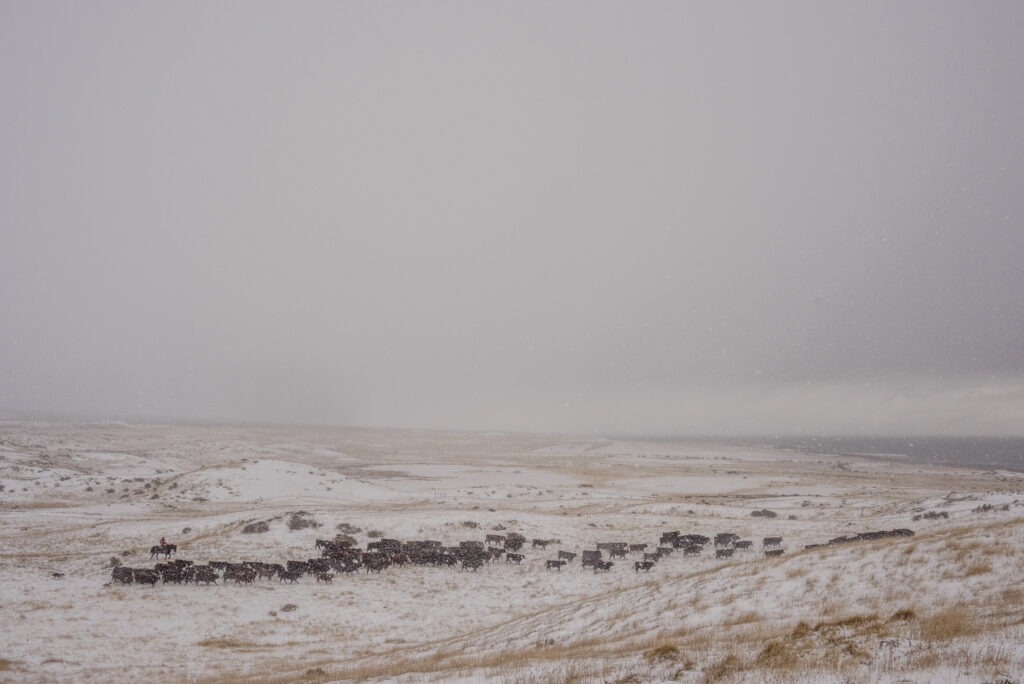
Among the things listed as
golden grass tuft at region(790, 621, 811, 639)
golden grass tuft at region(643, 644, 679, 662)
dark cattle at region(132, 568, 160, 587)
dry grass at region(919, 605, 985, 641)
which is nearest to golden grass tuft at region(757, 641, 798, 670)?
golden grass tuft at region(790, 621, 811, 639)

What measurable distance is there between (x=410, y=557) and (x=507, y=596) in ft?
24.7

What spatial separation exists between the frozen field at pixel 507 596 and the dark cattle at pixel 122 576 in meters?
0.81

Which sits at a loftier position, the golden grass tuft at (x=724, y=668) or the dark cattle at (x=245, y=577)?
the golden grass tuft at (x=724, y=668)

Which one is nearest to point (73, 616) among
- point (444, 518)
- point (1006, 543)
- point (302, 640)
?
point (302, 640)

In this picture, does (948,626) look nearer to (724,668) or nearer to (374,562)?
(724,668)

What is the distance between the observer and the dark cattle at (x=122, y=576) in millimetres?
24734

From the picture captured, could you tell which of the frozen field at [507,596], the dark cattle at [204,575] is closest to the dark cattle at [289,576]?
the frozen field at [507,596]

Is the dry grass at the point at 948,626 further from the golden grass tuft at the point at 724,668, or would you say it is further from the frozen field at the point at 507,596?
the golden grass tuft at the point at 724,668

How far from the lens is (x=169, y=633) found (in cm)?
1989

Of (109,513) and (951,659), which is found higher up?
(951,659)

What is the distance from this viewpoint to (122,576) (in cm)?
2478

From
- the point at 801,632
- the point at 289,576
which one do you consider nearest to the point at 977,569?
the point at 801,632

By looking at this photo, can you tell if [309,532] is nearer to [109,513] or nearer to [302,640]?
[302,640]

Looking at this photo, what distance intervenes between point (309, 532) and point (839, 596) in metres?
30.9
